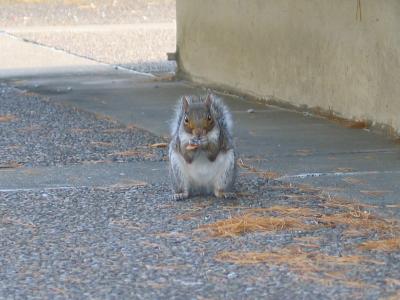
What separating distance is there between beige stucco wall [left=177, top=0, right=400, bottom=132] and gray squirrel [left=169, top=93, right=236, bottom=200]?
3.27 metres

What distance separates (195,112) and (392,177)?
1.98 m

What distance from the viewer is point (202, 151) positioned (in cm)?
830

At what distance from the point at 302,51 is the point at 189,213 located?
18.1 feet

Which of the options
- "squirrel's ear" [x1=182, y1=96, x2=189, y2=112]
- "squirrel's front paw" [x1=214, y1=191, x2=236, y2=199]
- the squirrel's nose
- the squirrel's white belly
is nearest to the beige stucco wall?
"squirrel's front paw" [x1=214, y1=191, x2=236, y2=199]

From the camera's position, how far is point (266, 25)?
46.6 ft

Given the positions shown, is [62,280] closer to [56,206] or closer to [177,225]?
[177,225]

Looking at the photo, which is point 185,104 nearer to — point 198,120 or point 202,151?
point 198,120

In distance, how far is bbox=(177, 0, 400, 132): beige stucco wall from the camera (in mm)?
11633

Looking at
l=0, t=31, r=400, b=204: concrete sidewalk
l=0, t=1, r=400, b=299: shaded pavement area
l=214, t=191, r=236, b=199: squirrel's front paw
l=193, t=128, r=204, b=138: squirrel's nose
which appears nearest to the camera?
l=0, t=1, r=400, b=299: shaded pavement area

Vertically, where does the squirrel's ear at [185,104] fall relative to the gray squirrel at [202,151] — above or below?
above

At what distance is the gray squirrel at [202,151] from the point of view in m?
8.24

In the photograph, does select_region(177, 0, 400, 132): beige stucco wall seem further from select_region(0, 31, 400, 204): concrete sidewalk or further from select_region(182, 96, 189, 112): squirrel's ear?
select_region(182, 96, 189, 112): squirrel's ear

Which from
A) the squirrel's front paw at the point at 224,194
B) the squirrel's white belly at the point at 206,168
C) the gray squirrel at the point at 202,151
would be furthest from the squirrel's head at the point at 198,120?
the squirrel's front paw at the point at 224,194

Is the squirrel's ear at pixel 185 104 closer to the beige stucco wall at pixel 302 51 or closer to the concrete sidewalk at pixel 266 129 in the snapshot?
the concrete sidewalk at pixel 266 129
